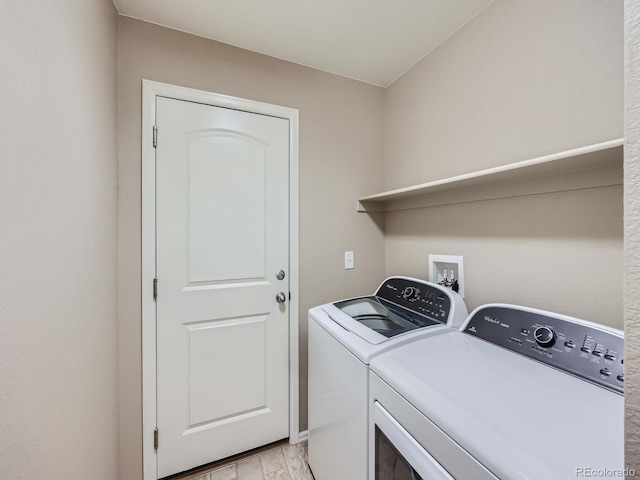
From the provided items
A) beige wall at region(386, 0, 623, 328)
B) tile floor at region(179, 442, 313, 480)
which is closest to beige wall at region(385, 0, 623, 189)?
beige wall at region(386, 0, 623, 328)

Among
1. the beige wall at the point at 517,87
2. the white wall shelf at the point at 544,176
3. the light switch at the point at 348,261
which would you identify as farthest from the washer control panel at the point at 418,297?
the beige wall at the point at 517,87

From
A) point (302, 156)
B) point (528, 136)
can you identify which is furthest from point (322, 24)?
point (528, 136)

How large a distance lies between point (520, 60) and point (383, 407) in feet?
4.99

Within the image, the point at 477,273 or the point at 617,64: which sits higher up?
the point at 617,64

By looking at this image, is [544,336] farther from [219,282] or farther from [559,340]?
[219,282]

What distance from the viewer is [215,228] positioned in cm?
151

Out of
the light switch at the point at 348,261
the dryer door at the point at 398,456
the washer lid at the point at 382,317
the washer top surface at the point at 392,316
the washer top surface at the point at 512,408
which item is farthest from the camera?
the light switch at the point at 348,261

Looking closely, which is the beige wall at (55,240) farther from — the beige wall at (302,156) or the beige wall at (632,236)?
the beige wall at (632,236)

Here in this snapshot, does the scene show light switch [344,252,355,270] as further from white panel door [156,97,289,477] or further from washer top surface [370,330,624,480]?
washer top surface [370,330,624,480]

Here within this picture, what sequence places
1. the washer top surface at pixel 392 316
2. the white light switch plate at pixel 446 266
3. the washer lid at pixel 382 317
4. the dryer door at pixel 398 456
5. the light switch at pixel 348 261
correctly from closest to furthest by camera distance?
the dryer door at pixel 398 456 → the washer top surface at pixel 392 316 → the washer lid at pixel 382 317 → the white light switch plate at pixel 446 266 → the light switch at pixel 348 261

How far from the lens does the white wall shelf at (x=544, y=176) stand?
0.80 meters

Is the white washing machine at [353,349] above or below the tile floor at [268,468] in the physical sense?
above

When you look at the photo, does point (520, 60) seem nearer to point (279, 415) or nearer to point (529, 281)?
point (529, 281)

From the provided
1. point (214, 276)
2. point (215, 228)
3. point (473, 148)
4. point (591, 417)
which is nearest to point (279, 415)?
point (214, 276)
